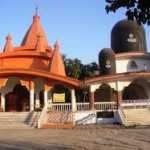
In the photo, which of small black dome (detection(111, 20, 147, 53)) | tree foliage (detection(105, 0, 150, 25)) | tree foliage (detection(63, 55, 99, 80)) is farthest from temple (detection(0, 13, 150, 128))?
tree foliage (detection(105, 0, 150, 25))

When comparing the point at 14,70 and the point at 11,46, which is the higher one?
the point at 11,46

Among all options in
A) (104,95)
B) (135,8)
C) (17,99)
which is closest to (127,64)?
(104,95)

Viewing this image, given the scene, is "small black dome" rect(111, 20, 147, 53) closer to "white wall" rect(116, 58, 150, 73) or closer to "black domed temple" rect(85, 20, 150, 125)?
"black domed temple" rect(85, 20, 150, 125)

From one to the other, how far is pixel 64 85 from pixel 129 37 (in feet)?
35.5

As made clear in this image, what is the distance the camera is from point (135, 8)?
6.58m

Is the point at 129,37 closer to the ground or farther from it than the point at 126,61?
farther from it

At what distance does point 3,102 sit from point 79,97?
1073 cm

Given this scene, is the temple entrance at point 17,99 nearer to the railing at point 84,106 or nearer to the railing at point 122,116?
the railing at point 84,106

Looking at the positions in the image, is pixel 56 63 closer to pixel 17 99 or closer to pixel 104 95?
pixel 17 99

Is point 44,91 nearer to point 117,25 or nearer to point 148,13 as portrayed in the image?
point 117,25

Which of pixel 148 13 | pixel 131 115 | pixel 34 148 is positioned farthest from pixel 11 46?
pixel 148 13

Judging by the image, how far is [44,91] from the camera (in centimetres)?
2800

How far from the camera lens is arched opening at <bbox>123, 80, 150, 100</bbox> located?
1235 inches

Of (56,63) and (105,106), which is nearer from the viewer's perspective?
(105,106)
